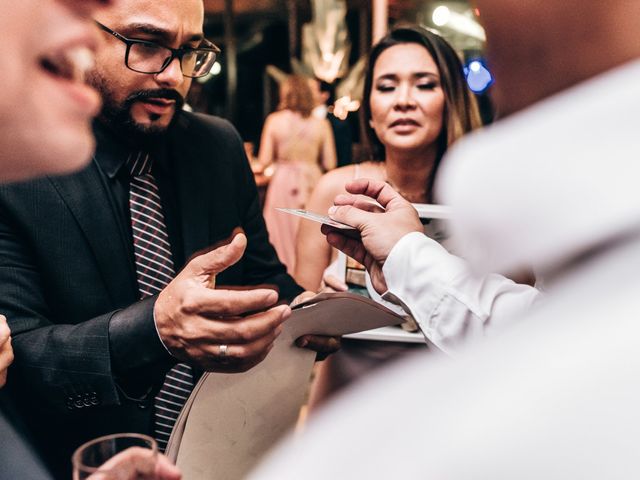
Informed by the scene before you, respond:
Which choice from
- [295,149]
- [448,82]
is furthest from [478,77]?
[448,82]

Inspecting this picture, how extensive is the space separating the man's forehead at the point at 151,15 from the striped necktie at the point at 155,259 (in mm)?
336

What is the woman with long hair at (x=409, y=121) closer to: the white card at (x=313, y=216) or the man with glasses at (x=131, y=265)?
the man with glasses at (x=131, y=265)

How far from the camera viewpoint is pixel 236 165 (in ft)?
6.26

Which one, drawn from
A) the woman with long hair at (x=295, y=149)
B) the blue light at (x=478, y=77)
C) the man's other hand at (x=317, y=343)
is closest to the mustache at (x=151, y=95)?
the man's other hand at (x=317, y=343)

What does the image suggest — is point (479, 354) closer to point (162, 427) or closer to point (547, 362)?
point (547, 362)

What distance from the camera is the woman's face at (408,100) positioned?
2.26 meters

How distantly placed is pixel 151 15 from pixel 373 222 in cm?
79

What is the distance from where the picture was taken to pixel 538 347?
39 cm

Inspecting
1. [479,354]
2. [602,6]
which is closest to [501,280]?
[602,6]

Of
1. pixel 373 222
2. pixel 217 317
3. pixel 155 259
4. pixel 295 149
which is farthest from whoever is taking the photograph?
pixel 295 149

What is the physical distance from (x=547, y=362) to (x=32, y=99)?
0.84m

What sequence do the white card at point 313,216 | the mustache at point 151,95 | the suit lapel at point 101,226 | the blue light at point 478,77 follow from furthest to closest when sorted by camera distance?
1. the blue light at point 478,77
2. the mustache at point 151,95
3. the suit lapel at point 101,226
4. the white card at point 313,216

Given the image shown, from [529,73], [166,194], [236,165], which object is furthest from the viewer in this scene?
[236,165]

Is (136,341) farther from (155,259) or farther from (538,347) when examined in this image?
(538,347)
